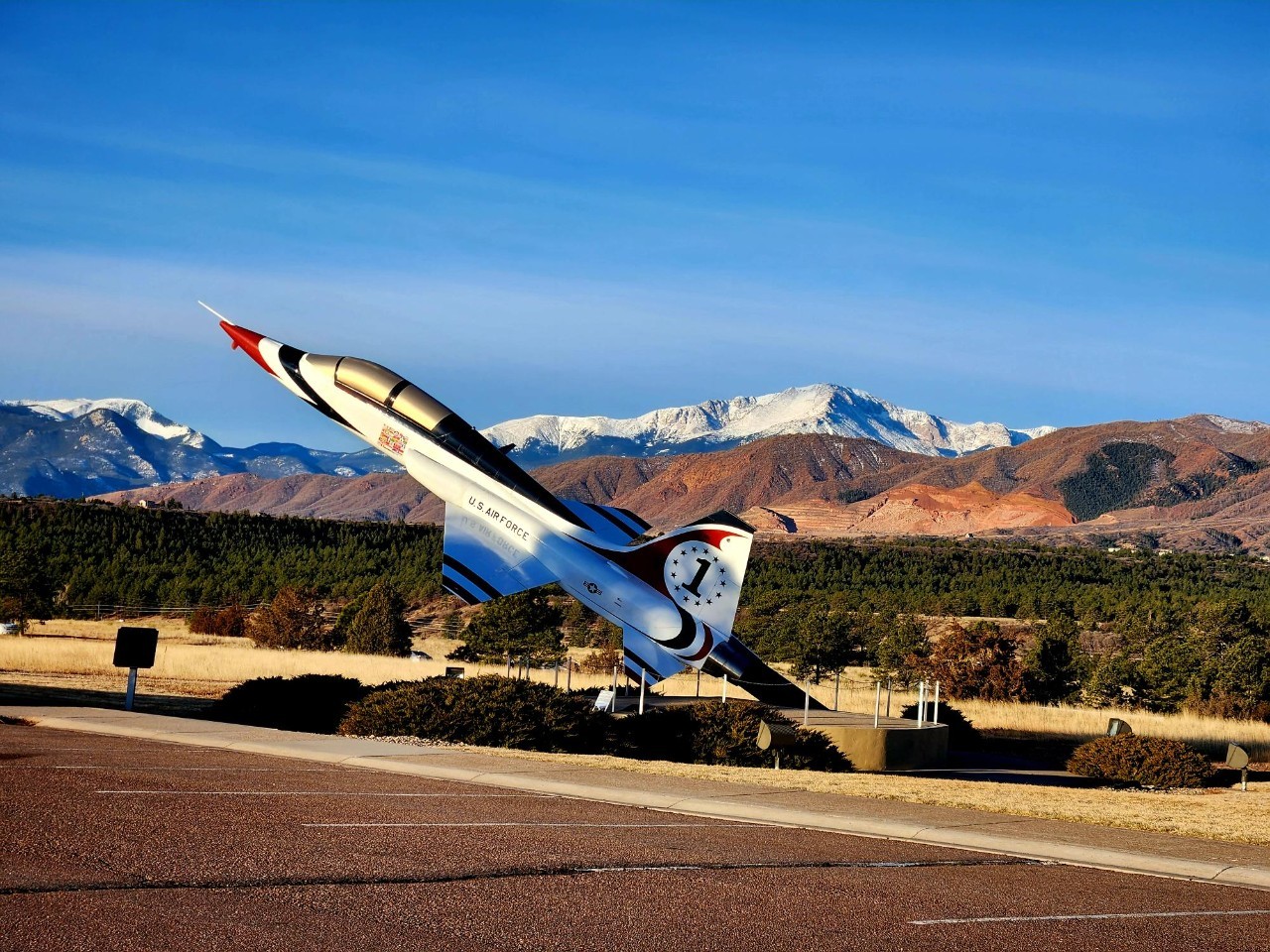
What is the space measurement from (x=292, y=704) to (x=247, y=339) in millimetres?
13222

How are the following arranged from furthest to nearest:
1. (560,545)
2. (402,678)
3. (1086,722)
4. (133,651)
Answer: (1086,722), (402,678), (560,545), (133,651)

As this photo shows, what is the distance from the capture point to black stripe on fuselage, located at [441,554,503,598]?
94.0 ft

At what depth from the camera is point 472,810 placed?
12.9 meters

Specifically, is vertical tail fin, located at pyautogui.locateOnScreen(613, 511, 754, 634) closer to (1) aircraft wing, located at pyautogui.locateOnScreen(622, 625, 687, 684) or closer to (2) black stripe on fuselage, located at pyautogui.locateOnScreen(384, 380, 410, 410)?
(1) aircraft wing, located at pyautogui.locateOnScreen(622, 625, 687, 684)

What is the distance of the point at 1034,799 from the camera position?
1808 centimetres

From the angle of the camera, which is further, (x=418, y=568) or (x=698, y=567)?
(x=418, y=568)

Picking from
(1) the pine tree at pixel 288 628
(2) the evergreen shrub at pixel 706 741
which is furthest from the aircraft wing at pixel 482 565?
(1) the pine tree at pixel 288 628

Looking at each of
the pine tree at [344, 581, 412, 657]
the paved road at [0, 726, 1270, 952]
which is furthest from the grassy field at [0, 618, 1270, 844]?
the paved road at [0, 726, 1270, 952]

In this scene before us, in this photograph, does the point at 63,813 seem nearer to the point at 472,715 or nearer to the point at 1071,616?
the point at 472,715

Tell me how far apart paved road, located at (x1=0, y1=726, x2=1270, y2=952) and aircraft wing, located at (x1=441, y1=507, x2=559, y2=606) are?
14.8 metres

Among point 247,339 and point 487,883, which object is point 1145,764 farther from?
point 247,339

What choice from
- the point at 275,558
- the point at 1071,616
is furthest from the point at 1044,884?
the point at 275,558

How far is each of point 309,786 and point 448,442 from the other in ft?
52.8

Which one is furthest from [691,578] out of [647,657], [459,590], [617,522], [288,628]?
[288,628]
